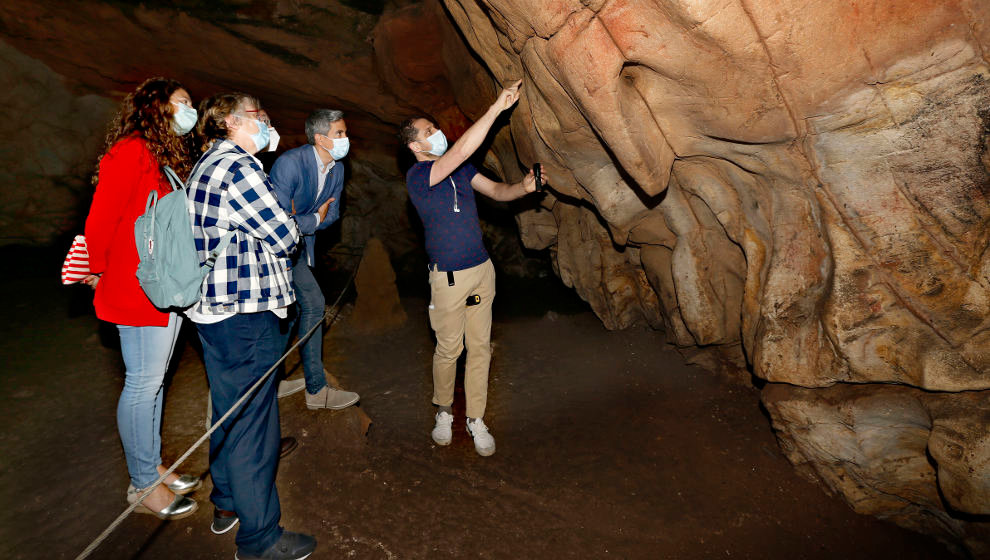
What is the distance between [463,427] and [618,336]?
2995 millimetres

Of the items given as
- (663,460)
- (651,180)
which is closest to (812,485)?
(663,460)

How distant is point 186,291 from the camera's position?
247 centimetres

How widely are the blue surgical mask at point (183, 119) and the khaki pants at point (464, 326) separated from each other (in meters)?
1.71

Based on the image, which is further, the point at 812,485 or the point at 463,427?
the point at 463,427

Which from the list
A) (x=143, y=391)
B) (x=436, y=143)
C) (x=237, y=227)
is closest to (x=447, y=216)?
(x=436, y=143)

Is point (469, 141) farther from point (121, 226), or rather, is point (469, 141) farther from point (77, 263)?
point (77, 263)

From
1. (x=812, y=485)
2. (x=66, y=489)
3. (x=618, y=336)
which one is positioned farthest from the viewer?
(x=618, y=336)

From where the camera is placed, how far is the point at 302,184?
11.5 feet

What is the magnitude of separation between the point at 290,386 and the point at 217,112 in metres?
2.60

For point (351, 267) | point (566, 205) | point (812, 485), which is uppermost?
point (566, 205)

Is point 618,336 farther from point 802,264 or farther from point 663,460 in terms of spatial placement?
point 802,264

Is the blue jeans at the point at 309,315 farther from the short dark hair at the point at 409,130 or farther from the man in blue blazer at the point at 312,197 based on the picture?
the short dark hair at the point at 409,130

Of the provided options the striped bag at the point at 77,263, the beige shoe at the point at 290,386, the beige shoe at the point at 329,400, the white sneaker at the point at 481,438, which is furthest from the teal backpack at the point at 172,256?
the white sneaker at the point at 481,438

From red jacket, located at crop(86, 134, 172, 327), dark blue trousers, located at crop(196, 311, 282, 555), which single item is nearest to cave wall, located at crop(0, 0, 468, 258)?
red jacket, located at crop(86, 134, 172, 327)
